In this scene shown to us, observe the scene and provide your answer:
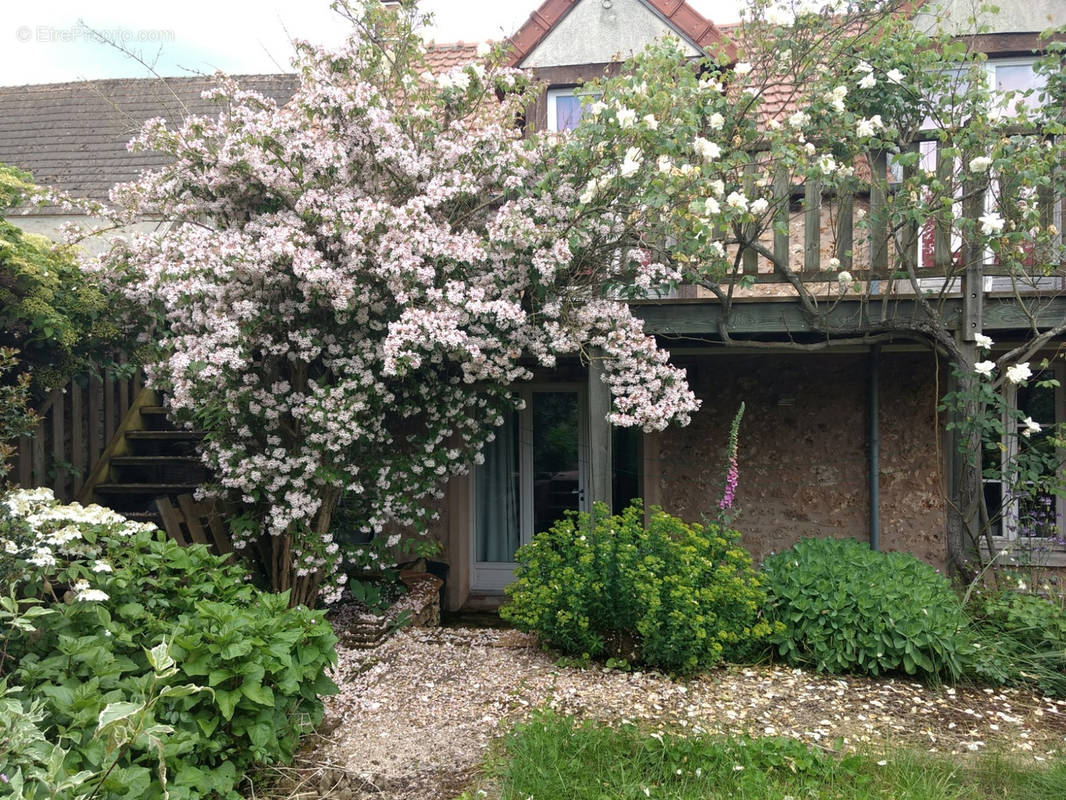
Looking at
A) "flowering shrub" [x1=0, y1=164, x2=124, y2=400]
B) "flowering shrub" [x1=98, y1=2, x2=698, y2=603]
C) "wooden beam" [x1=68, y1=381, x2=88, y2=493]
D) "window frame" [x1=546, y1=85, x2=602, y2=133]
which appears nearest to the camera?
"flowering shrub" [x1=98, y1=2, x2=698, y2=603]

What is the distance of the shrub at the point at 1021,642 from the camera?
4434 millimetres

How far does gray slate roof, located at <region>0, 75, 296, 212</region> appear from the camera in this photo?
31.3ft

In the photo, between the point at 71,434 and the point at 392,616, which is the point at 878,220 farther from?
the point at 71,434

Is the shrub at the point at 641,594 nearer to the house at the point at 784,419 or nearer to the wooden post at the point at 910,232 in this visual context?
the house at the point at 784,419

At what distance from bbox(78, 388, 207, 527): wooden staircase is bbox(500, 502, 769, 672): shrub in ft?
10.5

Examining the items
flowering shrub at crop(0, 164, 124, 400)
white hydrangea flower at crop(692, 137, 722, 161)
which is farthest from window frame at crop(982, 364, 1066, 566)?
flowering shrub at crop(0, 164, 124, 400)

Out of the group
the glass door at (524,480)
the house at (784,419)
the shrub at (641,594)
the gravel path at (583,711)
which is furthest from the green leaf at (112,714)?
the glass door at (524,480)

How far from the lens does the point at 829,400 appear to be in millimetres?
7055

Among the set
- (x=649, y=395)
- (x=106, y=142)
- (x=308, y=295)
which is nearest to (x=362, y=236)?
(x=308, y=295)

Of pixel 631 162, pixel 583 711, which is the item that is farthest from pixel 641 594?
pixel 631 162

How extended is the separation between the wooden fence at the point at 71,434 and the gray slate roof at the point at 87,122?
11.7ft

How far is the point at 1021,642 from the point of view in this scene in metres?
4.68

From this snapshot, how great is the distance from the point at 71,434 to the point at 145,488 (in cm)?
82

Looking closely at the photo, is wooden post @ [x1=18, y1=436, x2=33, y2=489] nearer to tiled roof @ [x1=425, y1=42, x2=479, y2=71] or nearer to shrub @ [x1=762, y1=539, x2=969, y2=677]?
tiled roof @ [x1=425, y1=42, x2=479, y2=71]
